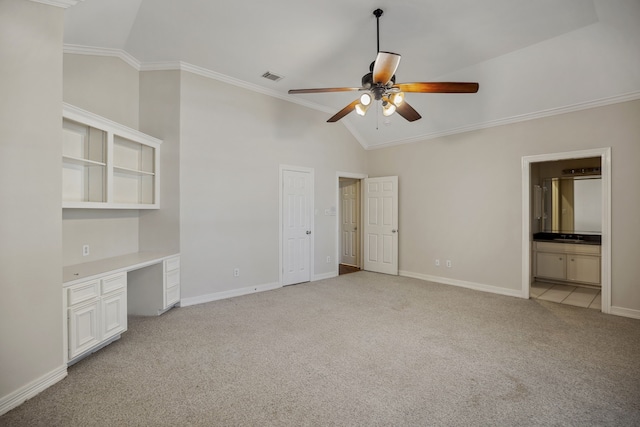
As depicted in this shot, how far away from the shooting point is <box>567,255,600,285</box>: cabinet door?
4.98 meters

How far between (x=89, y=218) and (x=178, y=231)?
0.97 meters

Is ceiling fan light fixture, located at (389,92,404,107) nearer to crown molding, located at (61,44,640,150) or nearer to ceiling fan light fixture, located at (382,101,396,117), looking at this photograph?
ceiling fan light fixture, located at (382,101,396,117)

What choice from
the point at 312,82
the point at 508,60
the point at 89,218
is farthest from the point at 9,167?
the point at 508,60

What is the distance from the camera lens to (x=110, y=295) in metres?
2.90

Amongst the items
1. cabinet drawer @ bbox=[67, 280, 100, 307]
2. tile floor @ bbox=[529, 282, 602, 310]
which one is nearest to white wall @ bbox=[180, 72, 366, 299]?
cabinet drawer @ bbox=[67, 280, 100, 307]

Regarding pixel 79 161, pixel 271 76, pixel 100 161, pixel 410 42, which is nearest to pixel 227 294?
pixel 100 161

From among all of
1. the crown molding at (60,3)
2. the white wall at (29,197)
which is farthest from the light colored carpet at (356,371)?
the crown molding at (60,3)

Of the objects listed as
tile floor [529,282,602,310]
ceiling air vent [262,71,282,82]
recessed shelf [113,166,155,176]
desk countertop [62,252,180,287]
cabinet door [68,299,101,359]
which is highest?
ceiling air vent [262,71,282,82]

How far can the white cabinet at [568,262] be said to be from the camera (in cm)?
501

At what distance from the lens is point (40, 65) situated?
224 cm

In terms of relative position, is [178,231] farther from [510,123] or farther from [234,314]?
[510,123]

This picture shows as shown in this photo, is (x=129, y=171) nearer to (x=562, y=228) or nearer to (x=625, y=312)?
(x=625, y=312)

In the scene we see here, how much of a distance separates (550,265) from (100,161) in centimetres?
698

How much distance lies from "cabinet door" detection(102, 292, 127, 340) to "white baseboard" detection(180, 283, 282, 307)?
1102mm
